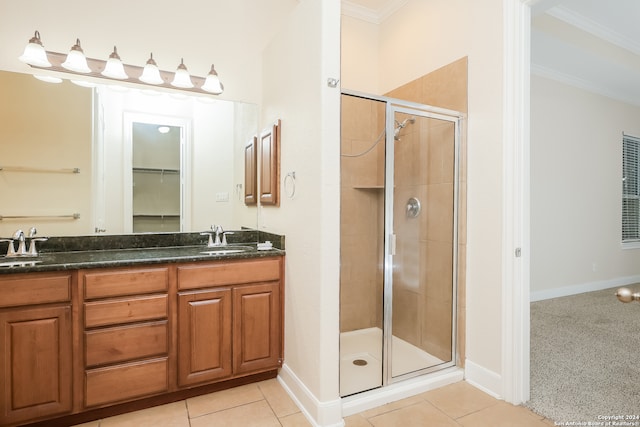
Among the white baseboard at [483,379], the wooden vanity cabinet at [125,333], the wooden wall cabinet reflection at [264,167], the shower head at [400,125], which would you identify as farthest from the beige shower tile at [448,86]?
the wooden vanity cabinet at [125,333]

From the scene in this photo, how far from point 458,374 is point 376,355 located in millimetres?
587

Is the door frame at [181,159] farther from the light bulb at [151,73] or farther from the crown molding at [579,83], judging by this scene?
the crown molding at [579,83]

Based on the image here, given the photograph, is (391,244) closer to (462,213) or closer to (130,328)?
(462,213)

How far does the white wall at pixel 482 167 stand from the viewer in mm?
2154

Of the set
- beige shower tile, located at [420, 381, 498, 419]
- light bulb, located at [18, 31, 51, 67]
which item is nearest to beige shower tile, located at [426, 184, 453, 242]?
beige shower tile, located at [420, 381, 498, 419]

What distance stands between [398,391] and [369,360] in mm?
501

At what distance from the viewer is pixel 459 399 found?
6.98 ft

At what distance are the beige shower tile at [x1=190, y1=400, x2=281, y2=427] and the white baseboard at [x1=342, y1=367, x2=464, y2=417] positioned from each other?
430 millimetres

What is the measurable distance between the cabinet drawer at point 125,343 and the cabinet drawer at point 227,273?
0.93 feet

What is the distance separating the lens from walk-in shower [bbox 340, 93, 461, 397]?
232 cm

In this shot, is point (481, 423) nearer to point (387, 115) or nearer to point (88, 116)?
point (387, 115)

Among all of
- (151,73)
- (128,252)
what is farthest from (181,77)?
(128,252)

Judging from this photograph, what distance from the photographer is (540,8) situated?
82.4 inches

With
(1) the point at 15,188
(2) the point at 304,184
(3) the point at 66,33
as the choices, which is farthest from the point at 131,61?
(2) the point at 304,184
